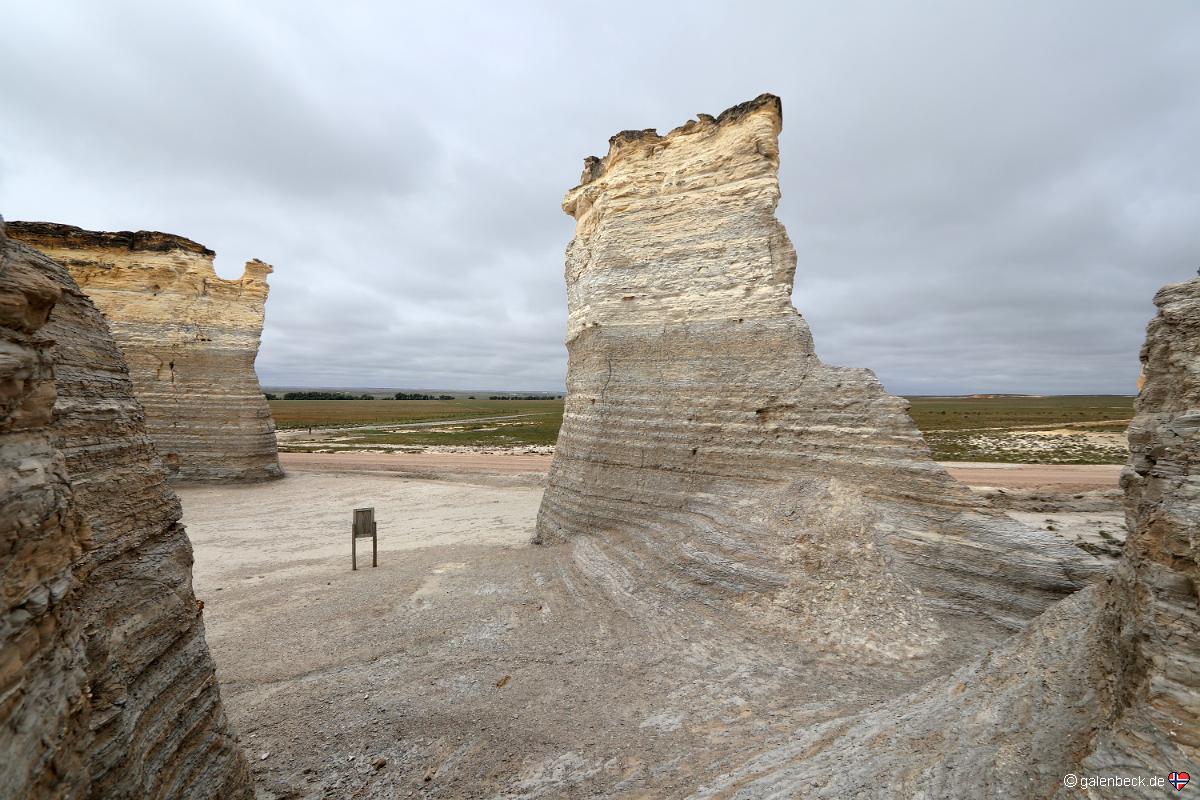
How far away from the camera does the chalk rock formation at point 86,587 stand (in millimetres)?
2482

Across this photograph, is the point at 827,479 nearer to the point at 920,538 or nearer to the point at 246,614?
the point at 920,538

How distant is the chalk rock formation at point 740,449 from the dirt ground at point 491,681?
2.78 feet

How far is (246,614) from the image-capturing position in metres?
9.17

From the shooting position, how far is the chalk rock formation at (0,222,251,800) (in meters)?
2.48

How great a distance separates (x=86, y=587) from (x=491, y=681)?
4620 mm

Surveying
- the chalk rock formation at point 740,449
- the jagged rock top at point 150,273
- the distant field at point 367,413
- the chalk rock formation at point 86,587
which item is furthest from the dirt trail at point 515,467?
the chalk rock formation at point 86,587

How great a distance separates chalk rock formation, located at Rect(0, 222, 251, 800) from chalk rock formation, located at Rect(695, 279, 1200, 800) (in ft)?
14.7

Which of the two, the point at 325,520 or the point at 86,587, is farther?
the point at 325,520

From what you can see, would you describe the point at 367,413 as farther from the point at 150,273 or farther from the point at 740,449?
the point at 740,449

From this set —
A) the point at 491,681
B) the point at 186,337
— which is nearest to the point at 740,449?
the point at 491,681

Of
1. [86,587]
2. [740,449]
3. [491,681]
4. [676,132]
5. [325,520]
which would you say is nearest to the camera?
[86,587]

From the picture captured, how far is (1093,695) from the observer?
405cm

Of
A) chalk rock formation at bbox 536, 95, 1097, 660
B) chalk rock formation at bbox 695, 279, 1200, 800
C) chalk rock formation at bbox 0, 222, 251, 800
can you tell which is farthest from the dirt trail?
chalk rock formation at bbox 0, 222, 251, 800

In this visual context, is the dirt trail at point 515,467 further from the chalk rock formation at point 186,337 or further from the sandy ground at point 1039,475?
the chalk rock formation at point 186,337
